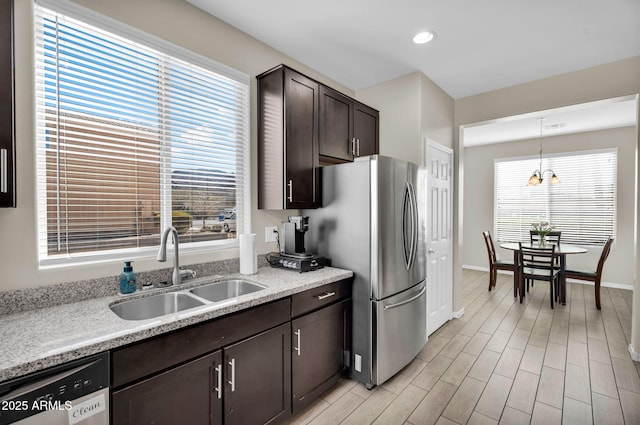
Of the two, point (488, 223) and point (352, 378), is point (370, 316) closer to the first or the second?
point (352, 378)

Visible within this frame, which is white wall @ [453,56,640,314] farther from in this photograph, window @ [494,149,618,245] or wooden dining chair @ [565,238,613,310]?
window @ [494,149,618,245]

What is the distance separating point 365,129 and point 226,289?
2178mm

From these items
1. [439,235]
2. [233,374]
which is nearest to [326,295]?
[233,374]

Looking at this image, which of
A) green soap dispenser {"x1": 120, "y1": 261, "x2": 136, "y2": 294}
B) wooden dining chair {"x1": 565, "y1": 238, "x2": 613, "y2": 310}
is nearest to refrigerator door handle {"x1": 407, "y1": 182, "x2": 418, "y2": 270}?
green soap dispenser {"x1": 120, "y1": 261, "x2": 136, "y2": 294}

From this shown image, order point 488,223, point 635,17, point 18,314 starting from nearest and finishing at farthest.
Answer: point 18,314, point 635,17, point 488,223

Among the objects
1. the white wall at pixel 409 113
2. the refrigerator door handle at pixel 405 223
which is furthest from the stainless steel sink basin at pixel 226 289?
the white wall at pixel 409 113

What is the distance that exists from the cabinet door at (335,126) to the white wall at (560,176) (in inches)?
189

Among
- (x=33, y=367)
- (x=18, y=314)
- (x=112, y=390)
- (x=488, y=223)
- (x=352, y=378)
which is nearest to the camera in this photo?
(x=33, y=367)

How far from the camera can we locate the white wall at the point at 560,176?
4.93m

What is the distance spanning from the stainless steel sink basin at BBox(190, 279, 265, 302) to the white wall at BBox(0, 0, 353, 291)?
242mm

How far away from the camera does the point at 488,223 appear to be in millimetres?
6359

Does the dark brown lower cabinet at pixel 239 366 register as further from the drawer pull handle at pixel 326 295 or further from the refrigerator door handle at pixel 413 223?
the refrigerator door handle at pixel 413 223

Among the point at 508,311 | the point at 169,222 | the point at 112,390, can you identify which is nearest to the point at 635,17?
the point at 508,311

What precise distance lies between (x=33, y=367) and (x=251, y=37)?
8.39 feet
